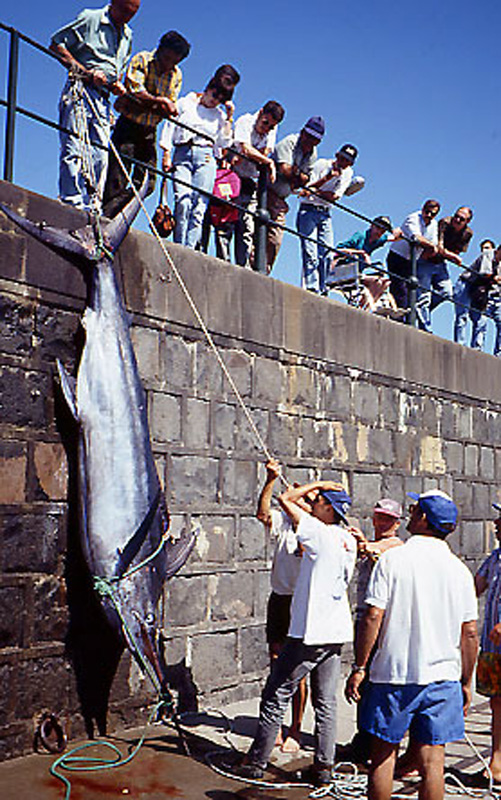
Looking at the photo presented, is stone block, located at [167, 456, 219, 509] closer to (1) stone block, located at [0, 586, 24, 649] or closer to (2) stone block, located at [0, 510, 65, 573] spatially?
(2) stone block, located at [0, 510, 65, 573]

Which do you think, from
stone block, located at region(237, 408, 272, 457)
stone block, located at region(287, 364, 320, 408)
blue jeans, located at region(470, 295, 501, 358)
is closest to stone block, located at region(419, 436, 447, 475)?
blue jeans, located at region(470, 295, 501, 358)

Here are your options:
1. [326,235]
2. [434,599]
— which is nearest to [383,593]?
[434,599]

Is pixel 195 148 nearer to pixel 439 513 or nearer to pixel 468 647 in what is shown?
pixel 439 513

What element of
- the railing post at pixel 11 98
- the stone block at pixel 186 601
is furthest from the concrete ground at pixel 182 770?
the railing post at pixel 11 98

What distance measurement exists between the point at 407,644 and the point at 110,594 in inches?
85.8

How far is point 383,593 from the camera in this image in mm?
4648

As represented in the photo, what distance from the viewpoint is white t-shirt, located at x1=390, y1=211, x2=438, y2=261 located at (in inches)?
425

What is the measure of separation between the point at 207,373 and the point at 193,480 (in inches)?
33.0

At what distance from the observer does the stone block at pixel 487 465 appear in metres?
11.5

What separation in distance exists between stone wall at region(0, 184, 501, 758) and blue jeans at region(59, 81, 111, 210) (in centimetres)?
41

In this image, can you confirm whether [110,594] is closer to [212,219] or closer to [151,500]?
[151,500]

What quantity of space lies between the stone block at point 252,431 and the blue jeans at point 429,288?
3.47m

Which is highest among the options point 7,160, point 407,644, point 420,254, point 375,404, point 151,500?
point 420,254

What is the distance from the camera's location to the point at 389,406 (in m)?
9.56
